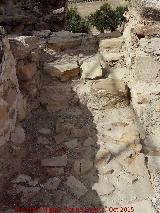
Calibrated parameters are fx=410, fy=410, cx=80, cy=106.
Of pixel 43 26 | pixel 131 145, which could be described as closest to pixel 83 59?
pixel 131 145

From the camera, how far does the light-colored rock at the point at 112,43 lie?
151 inches

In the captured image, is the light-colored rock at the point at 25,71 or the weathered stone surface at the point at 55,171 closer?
the weathered stone surface at the point at 55,171

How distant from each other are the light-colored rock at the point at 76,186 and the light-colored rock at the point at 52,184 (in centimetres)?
7

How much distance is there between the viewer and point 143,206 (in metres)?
2.58

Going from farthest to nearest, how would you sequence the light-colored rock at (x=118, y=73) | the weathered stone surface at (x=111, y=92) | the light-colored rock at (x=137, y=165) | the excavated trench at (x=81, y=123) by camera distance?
the light-colored rock at (x=118, y=73), the weathered stone surface at (x=111, y=92), the light-colored rock at (x=137, y=165), the excavated trench at (x=81, y=123)

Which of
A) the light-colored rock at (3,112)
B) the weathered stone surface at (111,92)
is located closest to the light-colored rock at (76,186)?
the light-colored rock at (3,112)

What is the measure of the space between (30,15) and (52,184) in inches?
131

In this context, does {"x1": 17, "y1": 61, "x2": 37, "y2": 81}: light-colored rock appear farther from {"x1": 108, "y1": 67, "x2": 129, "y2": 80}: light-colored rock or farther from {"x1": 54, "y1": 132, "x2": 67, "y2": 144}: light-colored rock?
{"x1": 108, "y1": 67, "x2": 129, "y2": 80}: light-colored rock

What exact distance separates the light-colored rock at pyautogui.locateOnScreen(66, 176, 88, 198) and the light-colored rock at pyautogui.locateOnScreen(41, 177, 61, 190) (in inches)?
2.7

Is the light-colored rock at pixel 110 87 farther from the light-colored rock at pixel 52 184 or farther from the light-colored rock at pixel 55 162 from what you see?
the light-colored rock at pixel 52 184

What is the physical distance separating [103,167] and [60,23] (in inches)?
134

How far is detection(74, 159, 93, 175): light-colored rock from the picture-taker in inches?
113

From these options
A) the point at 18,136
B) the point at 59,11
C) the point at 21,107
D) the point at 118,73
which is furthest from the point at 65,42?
the point at 59,11

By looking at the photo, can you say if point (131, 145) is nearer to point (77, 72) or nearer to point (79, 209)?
point (79, 209)
